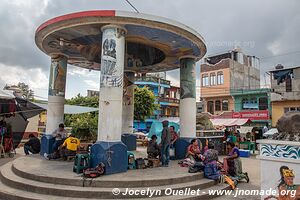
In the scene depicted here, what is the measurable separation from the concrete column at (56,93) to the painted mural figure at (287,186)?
8722 mm

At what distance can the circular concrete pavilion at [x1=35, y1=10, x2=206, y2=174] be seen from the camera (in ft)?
23.2

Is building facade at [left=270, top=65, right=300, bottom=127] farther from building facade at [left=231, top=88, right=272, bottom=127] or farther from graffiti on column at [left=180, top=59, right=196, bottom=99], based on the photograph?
graffiti on column at [left=180, top=59, right=196, bottom=99]

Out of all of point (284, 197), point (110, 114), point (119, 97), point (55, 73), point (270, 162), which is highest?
point (55, 73)

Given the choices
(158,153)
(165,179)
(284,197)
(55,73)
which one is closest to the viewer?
(284,197)

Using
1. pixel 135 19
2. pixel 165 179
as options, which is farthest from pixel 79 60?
pixel 165 179

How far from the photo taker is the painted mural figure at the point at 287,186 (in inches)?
158

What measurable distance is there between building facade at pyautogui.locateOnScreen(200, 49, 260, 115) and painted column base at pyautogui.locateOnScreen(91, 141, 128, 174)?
2630 centimetres

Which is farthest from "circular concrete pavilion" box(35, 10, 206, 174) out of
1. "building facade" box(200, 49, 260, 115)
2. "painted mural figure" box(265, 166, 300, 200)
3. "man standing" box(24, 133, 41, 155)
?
"building facade" box(200, 49, 260, 115)

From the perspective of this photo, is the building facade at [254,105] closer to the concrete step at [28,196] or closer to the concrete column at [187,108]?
the concrete column at [187,108]

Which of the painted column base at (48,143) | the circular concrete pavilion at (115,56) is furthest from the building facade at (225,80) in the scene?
the painted column base at (48,143)

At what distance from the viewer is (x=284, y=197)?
13.5 feet

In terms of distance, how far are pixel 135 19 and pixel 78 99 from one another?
92.5 feet

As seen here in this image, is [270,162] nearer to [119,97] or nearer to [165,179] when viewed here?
[165,179]

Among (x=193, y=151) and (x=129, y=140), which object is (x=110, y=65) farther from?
(x=129, y=140)
